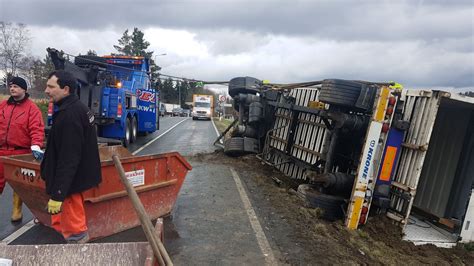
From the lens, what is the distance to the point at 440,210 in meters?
6.95

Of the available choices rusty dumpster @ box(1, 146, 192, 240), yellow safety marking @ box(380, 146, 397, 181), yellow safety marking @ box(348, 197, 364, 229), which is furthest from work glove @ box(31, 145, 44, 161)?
yellow safety marking @ box(380, 146, 397, 181)

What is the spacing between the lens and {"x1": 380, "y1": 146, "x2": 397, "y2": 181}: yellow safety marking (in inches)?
227

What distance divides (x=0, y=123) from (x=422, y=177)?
731 centimetres

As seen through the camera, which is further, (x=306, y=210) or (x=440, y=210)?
(x=440, y=210)

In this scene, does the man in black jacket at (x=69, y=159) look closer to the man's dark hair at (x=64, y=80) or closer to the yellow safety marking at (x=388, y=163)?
the man's dark hair at (x=64, y=80)

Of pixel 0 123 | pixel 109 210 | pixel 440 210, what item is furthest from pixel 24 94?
pixel 440 210

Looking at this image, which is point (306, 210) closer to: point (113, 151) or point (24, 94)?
point (113, 151)

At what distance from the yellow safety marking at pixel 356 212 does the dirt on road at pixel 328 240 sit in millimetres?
125

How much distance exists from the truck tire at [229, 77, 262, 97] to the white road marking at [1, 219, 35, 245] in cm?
700

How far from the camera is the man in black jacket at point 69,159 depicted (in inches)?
135

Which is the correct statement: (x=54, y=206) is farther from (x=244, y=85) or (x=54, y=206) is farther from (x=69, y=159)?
(x=244, y=85)

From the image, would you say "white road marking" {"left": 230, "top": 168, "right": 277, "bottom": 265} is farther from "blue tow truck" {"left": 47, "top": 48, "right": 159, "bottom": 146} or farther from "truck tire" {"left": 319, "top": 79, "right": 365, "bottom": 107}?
"blue tow truck" {"left": 47, "top": 48, "right": 159, "bottom": 146}

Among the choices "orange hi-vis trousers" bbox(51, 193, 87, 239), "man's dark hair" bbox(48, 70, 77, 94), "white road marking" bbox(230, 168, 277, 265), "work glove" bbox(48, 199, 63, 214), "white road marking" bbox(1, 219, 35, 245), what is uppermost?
"man's dark hair" bbox(48, 70, 77, 94)

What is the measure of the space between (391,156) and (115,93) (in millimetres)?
9314
